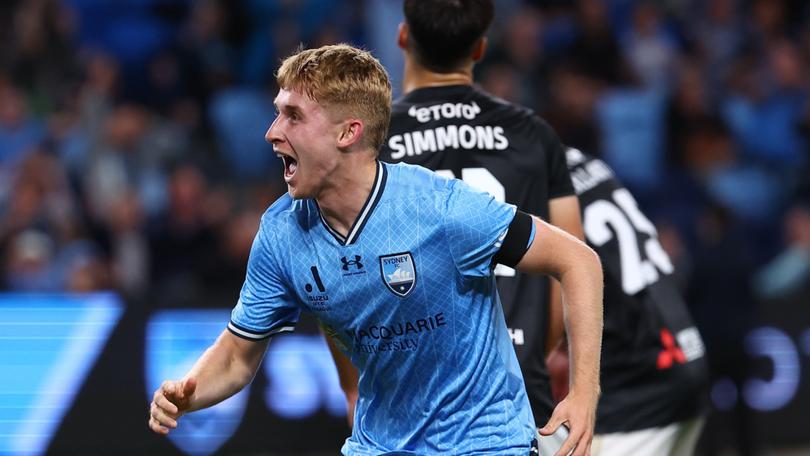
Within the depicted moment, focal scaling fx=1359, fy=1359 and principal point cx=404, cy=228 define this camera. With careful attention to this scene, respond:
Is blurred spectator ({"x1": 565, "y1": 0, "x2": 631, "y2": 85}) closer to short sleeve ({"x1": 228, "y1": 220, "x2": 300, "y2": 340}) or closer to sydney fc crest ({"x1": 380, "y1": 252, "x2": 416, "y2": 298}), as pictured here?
short sleeve ({"x1": 228, "y1": 220, "x2": 300, "y2": 340})

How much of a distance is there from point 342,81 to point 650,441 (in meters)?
2.68

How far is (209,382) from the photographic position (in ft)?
12.9

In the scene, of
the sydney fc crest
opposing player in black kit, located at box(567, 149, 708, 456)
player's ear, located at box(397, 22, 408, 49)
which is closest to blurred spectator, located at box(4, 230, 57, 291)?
opposing player in black kit, located at box(567, 149, 708, 456)

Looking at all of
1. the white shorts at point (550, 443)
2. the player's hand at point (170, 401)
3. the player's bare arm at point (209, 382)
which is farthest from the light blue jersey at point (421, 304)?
the white shorts at point (550, 443)

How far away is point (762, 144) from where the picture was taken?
12.7m

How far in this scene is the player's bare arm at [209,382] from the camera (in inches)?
148

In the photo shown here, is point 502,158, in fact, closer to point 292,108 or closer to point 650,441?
point 292,108

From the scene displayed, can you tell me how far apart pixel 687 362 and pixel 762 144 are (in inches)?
289

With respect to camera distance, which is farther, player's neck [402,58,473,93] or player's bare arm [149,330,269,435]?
player's neck [402,58,473,93]

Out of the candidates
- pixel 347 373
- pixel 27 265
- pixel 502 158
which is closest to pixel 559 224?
pixel 502 158

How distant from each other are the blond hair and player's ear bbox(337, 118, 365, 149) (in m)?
0.02

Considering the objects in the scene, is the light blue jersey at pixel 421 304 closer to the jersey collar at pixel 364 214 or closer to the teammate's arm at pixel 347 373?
the jersey collar at pixel 364 214

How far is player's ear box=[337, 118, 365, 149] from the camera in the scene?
12.5 ft

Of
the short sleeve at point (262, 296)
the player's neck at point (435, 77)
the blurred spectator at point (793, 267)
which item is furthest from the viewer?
the blurred spectator at point (793, 267)
